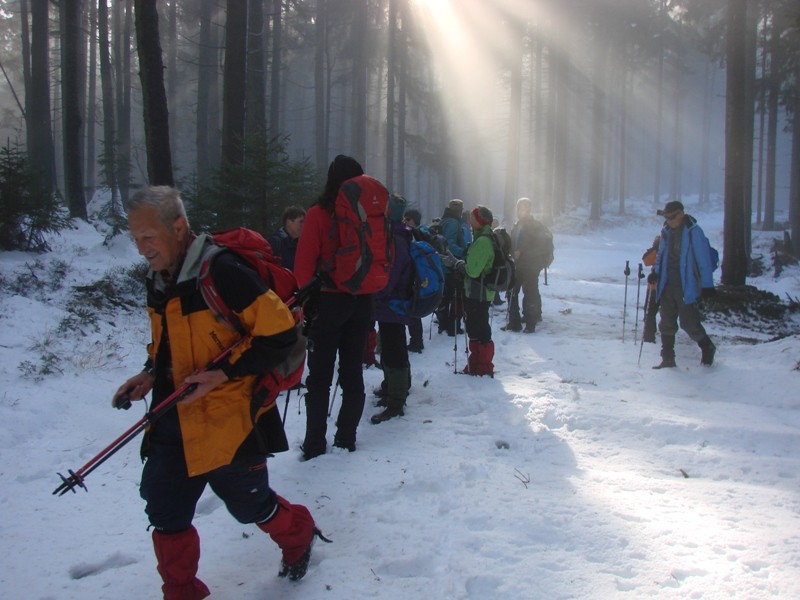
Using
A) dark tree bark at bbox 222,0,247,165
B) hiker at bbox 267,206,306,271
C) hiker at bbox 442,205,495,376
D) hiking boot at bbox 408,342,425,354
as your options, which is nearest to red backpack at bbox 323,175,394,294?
hiker at bbox 267,206,306,271

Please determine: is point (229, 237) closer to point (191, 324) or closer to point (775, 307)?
point (191, 324)

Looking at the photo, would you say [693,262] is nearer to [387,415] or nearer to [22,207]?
[387,415]

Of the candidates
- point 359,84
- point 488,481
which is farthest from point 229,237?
point 359,84

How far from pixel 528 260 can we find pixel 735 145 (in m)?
6.55

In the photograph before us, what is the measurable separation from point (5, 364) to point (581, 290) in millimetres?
13341

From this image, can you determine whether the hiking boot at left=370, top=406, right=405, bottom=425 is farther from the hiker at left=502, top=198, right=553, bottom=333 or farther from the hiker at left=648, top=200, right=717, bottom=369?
the hiker at left=502, top=198, right=553, bottom=333

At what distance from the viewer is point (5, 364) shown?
5.70 metres

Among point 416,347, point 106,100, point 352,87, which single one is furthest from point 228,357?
point 352,87

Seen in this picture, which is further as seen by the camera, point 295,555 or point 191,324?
point 295,555

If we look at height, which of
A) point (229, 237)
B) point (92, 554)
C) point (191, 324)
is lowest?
point (92, 554)

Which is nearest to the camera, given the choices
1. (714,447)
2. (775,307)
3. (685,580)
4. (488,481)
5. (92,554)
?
(685,580)

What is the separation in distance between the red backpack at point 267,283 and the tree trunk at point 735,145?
1285 cm

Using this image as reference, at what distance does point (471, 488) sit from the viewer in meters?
4.09

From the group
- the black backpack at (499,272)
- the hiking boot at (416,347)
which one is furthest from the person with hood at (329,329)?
the hiking boot at (416,347)
